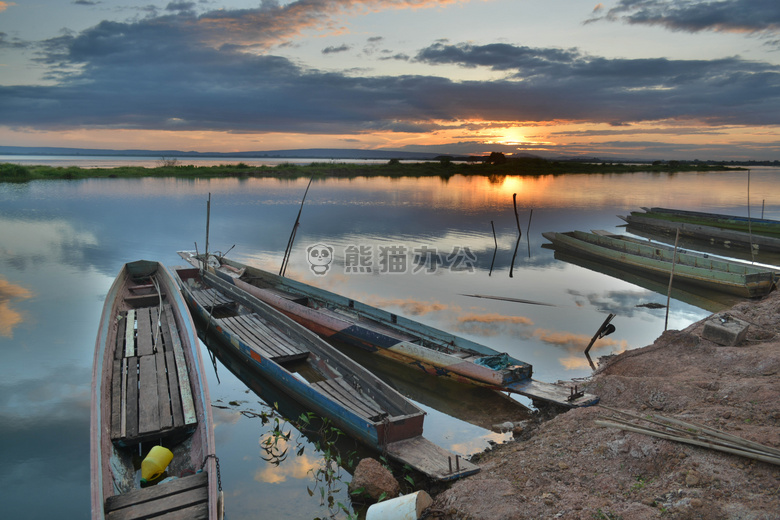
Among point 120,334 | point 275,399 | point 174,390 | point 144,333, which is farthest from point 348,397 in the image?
point 120,334

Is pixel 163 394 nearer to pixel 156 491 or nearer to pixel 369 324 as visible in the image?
pixel 156 491

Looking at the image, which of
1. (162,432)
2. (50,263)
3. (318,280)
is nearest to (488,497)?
(162,432)

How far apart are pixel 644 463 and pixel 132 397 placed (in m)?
7.19

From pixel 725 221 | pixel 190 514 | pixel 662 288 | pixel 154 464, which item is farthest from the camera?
pixel 725 221

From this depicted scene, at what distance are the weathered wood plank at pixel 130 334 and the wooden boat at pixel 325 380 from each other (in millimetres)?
1661

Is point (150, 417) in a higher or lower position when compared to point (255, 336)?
lower

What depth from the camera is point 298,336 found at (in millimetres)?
10023

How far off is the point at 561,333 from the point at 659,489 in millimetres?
7678

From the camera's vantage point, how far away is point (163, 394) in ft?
23.8

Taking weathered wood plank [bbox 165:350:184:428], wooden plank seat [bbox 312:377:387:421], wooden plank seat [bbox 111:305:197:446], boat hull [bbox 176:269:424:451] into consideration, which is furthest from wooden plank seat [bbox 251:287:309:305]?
wooden plank seat [bbox 312:377:387:421]

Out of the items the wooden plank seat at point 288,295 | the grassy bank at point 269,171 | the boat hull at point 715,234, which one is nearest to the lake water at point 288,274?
the boat hull at point 715,234

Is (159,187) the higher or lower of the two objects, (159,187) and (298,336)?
the higher

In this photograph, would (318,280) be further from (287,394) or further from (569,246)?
(569,246)

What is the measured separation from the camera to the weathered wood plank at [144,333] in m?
8.75
